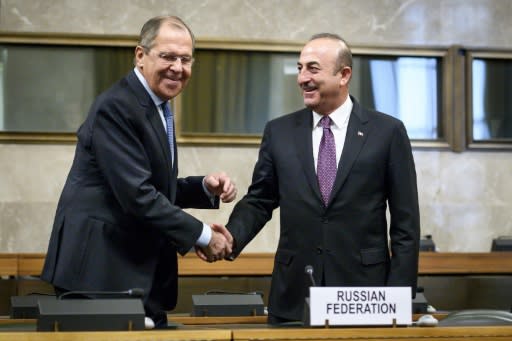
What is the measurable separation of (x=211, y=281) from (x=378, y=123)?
3004 millimetres

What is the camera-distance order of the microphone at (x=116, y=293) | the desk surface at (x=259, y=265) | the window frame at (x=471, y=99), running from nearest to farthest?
the microphone at (x=116, y=293), the desk surface at (x=259, y=265), the window frame at (x=471, y=99)

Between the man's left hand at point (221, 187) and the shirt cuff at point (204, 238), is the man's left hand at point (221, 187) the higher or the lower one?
the higher one

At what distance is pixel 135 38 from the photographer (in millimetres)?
7883

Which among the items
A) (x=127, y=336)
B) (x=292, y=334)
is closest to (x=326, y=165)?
(x=292, y=334)

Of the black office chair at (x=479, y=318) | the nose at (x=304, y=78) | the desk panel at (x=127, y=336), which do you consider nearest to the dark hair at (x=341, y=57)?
the nose at (x=304, y=78)

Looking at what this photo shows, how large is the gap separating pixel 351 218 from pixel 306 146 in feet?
1.14

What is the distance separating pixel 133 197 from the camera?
3463 mm

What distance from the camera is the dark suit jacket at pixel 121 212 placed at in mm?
3475

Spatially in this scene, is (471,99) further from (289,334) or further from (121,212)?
(289,334)

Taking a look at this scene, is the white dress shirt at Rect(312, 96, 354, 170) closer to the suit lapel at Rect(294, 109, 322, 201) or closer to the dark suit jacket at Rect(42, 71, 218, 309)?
the suit lapel at Rect(294, 109, 322, 201)

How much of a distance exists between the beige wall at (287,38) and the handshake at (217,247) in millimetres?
4049

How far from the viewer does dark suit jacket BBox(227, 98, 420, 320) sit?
390 centimetres

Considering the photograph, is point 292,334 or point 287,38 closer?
point 292,334

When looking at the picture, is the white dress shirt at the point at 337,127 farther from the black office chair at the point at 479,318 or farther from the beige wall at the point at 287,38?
the beige wall at the point at 287,38
